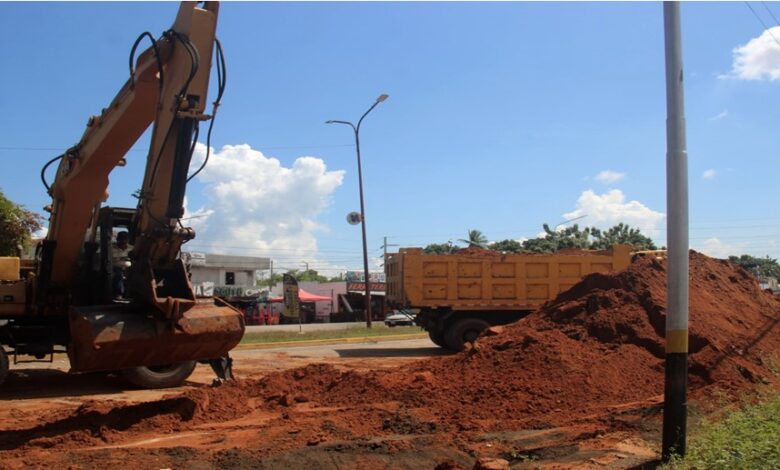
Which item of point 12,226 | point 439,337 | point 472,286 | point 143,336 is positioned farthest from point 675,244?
point 12,226

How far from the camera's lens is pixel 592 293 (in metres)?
12.0

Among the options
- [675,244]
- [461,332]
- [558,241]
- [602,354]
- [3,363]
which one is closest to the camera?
[675,244]

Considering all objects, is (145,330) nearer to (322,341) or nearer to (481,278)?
(481,278)

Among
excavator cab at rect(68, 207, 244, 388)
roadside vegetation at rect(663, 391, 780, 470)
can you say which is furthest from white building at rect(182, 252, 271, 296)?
roadside vegetation at rect(663, 391, 780, 470)

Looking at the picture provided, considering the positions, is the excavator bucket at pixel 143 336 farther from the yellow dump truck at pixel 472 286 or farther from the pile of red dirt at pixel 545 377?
the yellow dump truck at pixel 472 286

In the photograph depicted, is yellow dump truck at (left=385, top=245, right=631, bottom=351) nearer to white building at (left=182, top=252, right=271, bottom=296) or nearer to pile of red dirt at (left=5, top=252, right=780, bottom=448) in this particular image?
pile of red dirt at (left=5, top=252, right=780, bottom=448)

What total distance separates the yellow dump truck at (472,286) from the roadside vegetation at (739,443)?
37.4 ft

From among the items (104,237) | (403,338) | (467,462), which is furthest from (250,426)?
(403,338)

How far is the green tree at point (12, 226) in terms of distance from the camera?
2006 cm

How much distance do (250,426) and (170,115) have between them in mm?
3671

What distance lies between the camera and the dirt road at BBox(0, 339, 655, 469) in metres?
6.27

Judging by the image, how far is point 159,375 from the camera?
11141mm

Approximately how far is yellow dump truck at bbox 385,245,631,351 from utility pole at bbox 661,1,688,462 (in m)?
12.0

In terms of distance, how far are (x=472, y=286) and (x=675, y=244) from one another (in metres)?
12.2
